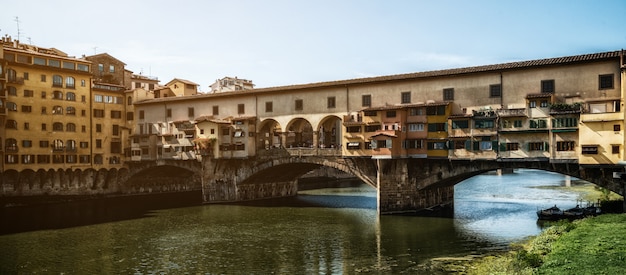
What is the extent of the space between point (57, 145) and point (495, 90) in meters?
61.3

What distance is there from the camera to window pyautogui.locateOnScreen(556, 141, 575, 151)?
43750 mm

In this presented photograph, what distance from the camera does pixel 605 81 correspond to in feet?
141

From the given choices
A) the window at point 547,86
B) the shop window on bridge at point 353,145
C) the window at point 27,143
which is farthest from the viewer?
the window at point 27,143

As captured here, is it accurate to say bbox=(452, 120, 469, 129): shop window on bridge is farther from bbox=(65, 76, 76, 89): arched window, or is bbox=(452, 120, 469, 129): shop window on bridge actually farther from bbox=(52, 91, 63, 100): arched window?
bbox=(52, 91, 63, 100): arched window

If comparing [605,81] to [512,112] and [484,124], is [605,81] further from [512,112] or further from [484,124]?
[484,124]

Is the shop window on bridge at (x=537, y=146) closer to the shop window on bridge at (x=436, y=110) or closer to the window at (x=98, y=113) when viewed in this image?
the shop window on bridge at (x=436, y=110)

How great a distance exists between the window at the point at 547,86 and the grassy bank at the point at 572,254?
43.9 feet

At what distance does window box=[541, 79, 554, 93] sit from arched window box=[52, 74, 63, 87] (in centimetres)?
6541

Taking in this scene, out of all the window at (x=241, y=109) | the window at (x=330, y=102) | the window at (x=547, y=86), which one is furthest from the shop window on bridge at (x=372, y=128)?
the window at (x=241, y=109)

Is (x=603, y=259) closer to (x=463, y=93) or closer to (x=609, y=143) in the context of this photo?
(x=609, y=143)

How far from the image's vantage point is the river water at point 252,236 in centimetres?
3388

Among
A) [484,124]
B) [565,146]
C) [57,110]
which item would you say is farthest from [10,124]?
[565,146]

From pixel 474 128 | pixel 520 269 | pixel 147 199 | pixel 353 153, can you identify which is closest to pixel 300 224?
pixel 353 153

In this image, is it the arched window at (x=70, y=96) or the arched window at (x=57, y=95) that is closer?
the arched window at (x=57, y=95)
